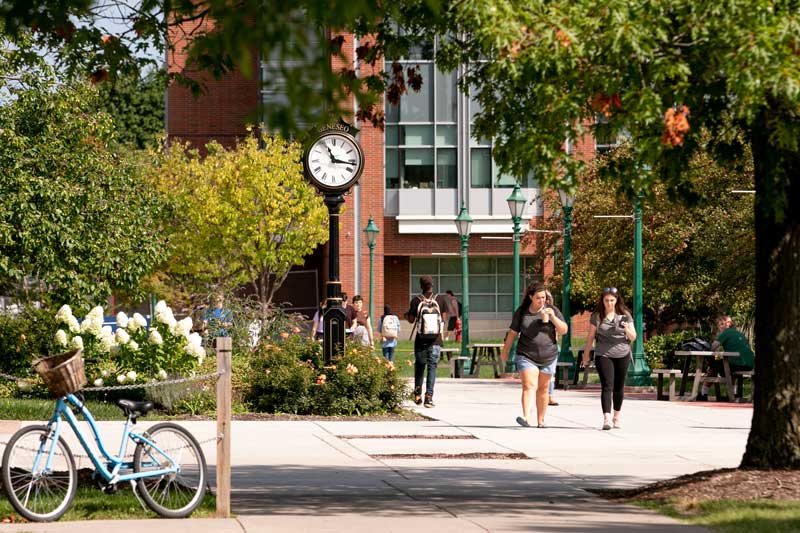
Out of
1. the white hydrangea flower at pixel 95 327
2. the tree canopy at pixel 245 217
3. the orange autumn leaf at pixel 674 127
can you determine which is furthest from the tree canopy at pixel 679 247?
the orange autumn leaf at pixel 674 127

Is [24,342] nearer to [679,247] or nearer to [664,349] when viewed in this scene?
[664,349]

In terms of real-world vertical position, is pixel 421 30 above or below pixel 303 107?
above

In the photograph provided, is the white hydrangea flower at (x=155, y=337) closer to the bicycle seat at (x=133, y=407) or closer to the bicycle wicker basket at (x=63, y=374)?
the bicycle seat at (x=133, y=407)

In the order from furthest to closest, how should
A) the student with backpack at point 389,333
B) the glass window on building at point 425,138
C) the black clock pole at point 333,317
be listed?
1. the glass window on building at point 425,138
2. the student with backpack at point 389,333
3. the black clock pole at point 333,317

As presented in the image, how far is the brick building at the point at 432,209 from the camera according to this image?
55781 millimetres

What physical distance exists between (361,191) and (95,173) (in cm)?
2686

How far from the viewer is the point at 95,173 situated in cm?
3014

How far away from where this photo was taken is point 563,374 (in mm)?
27281

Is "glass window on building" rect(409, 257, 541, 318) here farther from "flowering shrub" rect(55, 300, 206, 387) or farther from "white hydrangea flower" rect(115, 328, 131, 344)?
"white hydrangea flower" rect(115, 328, 131, 344)

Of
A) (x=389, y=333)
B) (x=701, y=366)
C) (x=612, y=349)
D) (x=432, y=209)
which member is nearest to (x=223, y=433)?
(x=612, y=349)

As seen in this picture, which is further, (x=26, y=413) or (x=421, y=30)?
(x=26, y=413)

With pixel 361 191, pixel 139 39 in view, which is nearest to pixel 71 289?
pixel 139 39

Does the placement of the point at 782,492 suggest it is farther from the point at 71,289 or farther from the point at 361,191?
the point at 361,191

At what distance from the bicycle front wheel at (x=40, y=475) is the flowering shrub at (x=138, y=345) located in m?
9.22
